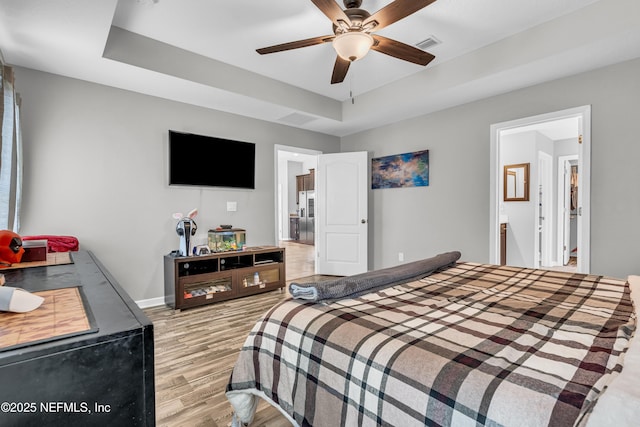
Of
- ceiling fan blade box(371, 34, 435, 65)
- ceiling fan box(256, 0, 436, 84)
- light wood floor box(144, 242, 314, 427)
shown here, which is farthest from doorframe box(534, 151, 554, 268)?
light wood floor box(144, 242, 314, 427)

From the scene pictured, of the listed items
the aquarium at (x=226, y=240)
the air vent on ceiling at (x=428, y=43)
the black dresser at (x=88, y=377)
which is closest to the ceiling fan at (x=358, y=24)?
the air vent on ceiling at (x=428, y=43)

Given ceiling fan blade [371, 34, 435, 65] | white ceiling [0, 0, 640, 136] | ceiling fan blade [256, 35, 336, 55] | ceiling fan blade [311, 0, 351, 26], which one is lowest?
ceiling fan blade [256, 35, 336, 55]

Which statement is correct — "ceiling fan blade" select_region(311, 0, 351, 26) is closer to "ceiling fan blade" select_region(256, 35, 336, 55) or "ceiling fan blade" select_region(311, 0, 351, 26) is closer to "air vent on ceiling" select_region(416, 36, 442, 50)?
"ceiling fan blade" select_region(256, 35, 336, 55)

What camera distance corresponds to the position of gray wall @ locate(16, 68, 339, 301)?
2.83 metres

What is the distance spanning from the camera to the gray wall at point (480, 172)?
8.87 feet

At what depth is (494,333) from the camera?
107cm

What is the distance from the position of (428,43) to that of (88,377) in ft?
10.9

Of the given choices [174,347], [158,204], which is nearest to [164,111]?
[158,204]

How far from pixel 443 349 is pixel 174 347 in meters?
2.21

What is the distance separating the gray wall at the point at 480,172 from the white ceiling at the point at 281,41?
7.8 inches

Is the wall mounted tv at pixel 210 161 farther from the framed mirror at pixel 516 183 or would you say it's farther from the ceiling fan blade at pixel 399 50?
the framed mirror at pixel 516 183

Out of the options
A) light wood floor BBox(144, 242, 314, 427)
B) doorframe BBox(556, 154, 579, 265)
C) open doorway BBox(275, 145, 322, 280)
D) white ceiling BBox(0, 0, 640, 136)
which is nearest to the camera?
light wood floor BBox(144, 242, 314, 427)

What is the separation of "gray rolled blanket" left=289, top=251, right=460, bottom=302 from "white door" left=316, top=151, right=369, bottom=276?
9.01 ft

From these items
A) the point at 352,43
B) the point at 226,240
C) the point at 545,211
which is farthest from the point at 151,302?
the point at 545,211
